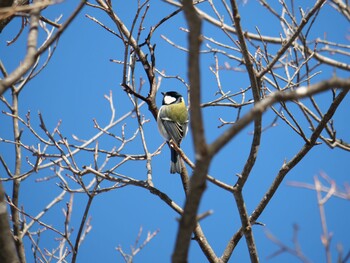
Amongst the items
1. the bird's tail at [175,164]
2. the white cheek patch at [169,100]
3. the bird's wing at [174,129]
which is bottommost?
the bird's tail at [175,164]

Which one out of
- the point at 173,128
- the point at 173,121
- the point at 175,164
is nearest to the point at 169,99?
the point at 173,121

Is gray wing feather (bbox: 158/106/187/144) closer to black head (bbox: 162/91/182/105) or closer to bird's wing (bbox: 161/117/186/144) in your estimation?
bird's wing (bbox: 161/117/186/144)

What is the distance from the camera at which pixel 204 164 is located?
1.47 m

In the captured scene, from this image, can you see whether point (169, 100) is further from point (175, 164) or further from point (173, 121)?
point (175, 164)

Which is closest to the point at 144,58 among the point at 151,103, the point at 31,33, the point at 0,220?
the point at 151,103

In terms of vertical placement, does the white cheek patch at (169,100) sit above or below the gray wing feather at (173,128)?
above

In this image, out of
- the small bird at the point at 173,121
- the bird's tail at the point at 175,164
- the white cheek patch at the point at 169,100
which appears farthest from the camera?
the white cheek patch at the point at 169,100

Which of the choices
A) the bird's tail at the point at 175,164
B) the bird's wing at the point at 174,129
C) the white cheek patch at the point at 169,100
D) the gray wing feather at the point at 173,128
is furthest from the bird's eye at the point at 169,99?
the bird's tail at the point at 175,164

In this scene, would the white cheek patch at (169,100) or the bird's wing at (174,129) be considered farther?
the white cheek patch at (169,100)

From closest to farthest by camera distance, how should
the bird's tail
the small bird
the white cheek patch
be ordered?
the bird's tail, the small bird, the white cheek patch

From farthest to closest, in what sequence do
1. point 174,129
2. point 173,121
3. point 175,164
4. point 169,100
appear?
point 169,100
point 173,121
point 174,129
point 175,164

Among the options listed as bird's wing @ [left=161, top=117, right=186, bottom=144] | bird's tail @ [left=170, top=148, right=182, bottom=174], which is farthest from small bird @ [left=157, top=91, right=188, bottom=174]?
bird's tail @ [left=170, top=148, right=182, bottom=174]

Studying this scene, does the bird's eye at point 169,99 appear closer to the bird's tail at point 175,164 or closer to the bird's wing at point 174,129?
the bird's wing at point 174,129

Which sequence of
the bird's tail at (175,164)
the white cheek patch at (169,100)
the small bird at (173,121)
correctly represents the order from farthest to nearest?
the white cheek patch at (169,100) → the small bird at (173,121) → the bird's tail at (175,164)
